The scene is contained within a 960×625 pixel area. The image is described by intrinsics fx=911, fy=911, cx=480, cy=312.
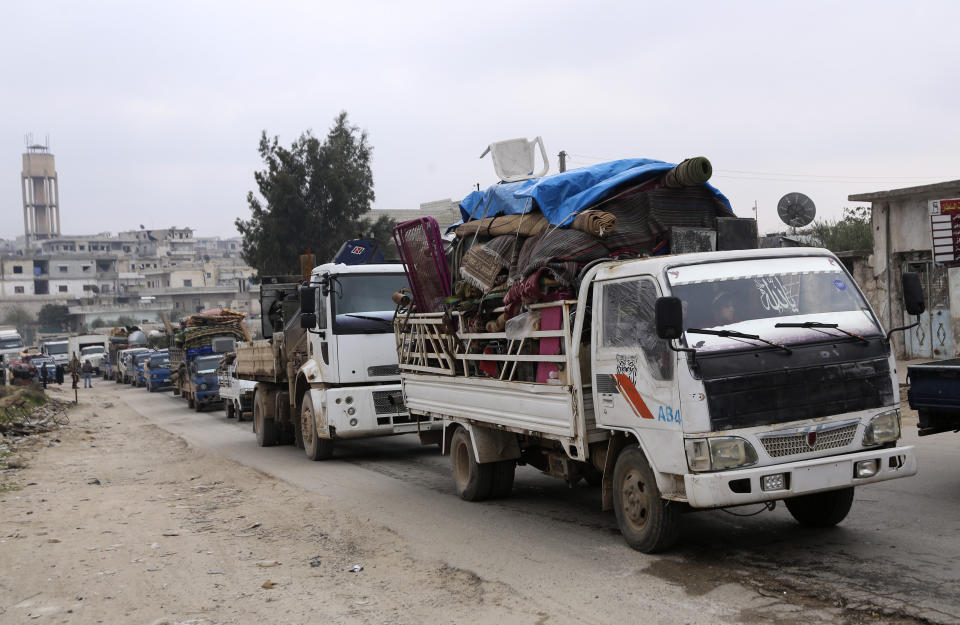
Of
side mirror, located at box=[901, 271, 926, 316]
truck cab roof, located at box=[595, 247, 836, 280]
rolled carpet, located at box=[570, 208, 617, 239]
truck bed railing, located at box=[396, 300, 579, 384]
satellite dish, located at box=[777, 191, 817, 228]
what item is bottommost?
truck bed railing, located at box=[396, 300, 579, 384]

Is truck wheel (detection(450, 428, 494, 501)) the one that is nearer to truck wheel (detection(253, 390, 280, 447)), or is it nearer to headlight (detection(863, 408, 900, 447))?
headlight (detection(863, 408, 900, 447))

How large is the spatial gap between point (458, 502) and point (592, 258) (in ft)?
11.5

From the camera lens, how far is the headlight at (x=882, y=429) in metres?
6.54

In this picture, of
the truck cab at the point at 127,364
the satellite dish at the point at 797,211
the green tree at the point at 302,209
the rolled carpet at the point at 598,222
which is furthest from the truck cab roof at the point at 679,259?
the truck cab at the point at 127,364

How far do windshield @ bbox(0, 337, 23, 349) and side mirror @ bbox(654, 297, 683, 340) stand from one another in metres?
57.2

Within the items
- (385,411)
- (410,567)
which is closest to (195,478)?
(385,411)

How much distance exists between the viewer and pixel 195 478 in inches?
525

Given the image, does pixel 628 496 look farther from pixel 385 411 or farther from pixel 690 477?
pixel 385 411

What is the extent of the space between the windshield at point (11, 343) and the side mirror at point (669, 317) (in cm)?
5724

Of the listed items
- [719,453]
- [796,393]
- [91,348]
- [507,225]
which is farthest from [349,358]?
[91,348]

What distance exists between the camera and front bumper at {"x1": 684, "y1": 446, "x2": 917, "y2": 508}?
605 cm

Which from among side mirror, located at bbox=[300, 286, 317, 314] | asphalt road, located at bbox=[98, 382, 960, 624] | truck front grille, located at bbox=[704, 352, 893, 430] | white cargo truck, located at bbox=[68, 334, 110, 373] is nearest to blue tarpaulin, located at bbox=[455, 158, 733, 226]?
truck front grille, located at bbox=[704, 352, 893, 430]

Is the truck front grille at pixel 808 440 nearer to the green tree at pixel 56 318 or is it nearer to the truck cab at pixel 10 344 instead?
the truck cab at pixel 10 344

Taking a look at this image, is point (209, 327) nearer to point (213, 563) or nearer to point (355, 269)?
point (355, 269)
